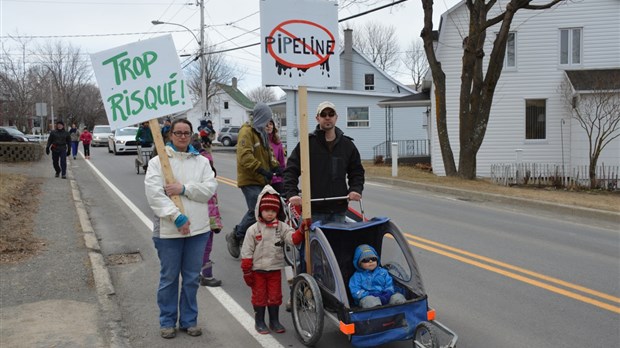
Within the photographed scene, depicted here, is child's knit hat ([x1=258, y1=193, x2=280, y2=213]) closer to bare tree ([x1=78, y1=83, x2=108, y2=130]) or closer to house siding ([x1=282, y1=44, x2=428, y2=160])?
house siding ([x1=282, y1=44, x2=428, y2=160])

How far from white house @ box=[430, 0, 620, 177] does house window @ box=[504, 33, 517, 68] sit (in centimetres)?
4

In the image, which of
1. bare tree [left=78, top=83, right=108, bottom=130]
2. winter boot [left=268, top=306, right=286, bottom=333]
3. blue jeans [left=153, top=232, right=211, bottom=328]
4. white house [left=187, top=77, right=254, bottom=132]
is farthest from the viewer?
white house [left=187, top=77, right=254, bottom=132]

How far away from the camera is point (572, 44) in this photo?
23.5 meters

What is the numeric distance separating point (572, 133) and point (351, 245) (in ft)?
67.8

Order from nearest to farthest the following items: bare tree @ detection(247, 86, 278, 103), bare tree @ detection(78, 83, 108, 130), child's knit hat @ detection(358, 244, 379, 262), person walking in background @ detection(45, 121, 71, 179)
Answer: child's knit hat @ detection(358, 244, 379, 262) < person walking in background @ detection(45, 121, 71, 179) < bare tree @ detection(78, 83, 108, 130) < bare tree @ detection(247, 86, 278, 103)

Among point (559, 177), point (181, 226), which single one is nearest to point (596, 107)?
point (559, 177)

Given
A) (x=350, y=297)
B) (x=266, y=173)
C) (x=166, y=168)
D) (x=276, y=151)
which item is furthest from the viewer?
A: (x=276, y=151)

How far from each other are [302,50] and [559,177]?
17041 mm

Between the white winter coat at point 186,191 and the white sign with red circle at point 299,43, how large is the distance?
39.2 inches

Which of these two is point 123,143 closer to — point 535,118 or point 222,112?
point 535,118

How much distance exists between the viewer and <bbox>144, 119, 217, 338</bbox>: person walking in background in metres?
4.70

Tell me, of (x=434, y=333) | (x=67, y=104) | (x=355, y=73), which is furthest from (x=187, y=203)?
(x=67, y=104)

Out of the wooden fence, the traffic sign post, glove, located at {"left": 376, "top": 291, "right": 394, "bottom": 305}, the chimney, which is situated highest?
the chimney

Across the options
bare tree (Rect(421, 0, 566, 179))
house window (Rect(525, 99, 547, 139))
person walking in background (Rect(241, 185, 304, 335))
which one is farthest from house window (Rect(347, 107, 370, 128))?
person walking in background (Rect(241, 185, 304, 335))
